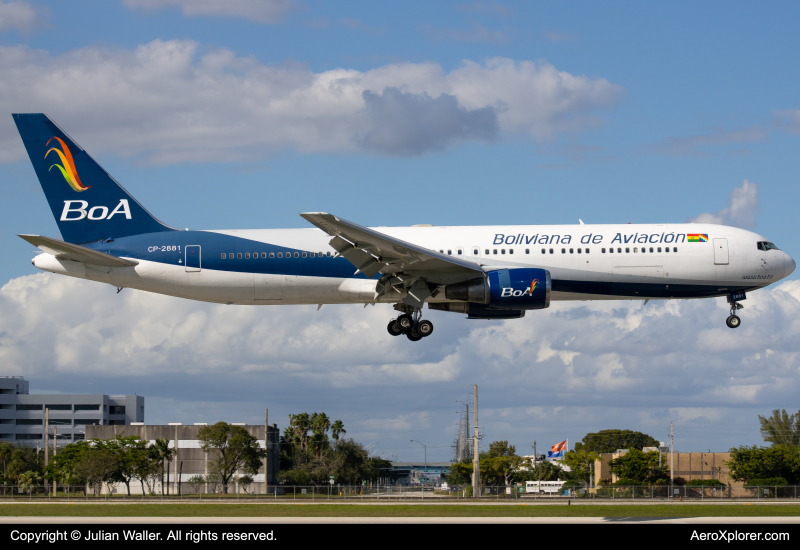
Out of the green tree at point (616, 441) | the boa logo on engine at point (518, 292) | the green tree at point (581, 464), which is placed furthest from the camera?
the green tree at point (616, 441)

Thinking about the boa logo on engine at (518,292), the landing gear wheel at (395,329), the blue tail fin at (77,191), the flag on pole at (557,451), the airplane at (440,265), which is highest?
the blue tail fin at (77,191)

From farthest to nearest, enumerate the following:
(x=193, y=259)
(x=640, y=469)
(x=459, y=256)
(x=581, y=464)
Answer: (x=581, y=464), (x=640, y=469), (x=193, y=259), (x=459, y=256)

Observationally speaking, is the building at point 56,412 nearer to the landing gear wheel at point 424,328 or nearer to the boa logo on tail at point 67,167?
the boa logo on tail at point 67,167

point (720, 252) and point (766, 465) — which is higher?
point (720, 252)

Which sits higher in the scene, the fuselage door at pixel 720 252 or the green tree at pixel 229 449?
the fuselage door at pixel 720 252

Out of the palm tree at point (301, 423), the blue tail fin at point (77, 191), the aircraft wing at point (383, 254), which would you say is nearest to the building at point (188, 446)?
the palm tree at point (301, 423)

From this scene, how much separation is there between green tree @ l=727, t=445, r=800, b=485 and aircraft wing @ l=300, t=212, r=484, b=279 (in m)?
52.4

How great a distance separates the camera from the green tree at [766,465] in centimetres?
7712

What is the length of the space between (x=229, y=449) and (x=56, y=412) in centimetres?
11408

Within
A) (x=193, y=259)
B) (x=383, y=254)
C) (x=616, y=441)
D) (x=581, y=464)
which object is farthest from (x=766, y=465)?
(x=616, y=441)

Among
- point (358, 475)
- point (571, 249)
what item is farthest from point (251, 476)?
point (571, 249)

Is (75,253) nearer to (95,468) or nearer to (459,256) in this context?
(459,256)

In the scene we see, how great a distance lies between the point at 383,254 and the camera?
35688 mm

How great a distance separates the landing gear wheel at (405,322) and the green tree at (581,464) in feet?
255
